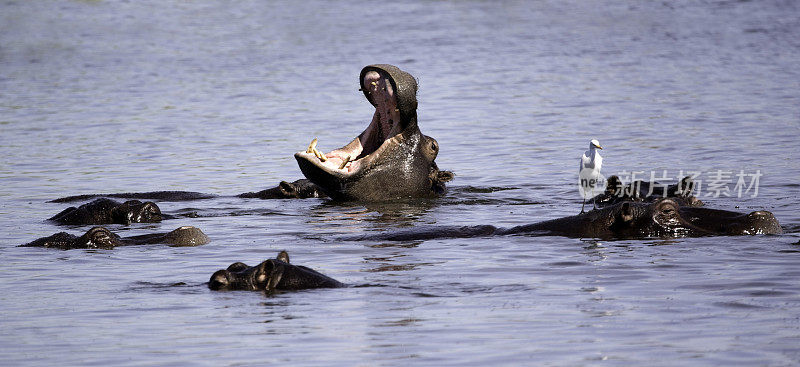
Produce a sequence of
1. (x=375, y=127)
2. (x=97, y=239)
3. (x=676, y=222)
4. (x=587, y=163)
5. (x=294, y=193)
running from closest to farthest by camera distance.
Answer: (x=676, y=222)
(x=97, y=239)
(x=587, y=163)
(x=375, y=127)
(x=294, y=193)

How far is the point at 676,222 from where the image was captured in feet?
29.8

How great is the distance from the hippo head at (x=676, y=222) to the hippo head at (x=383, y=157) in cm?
295

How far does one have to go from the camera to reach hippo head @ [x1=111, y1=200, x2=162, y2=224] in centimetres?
1109

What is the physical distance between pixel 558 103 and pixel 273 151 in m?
5.57

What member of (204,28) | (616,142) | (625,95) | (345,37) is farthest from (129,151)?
(204,28)

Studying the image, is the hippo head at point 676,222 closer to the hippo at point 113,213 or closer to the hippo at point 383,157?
the hippo at point 383,157

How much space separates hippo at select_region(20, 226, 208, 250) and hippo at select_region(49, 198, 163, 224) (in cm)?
120

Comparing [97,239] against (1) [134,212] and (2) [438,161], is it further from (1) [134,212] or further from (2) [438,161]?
(2) [438,161]

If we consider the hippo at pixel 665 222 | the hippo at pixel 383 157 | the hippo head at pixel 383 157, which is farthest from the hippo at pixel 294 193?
the hippo at pixel 665 222

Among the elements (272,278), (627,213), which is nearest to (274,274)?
(272,278)

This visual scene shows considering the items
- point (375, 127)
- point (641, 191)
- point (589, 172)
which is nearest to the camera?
point (589, 172)

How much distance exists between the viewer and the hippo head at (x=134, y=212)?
437 inches

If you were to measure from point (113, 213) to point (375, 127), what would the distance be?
2478mm

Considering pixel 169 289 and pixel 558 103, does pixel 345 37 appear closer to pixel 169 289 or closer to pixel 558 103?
pixel 558 103
